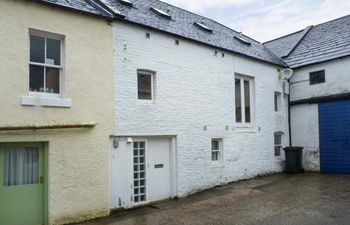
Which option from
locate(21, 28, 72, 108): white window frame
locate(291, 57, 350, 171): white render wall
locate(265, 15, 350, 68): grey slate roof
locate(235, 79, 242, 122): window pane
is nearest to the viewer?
locate(21, 28, 72, 108): white window frame

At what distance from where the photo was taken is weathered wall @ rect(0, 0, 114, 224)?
8.46m

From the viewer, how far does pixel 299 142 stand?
1744cm

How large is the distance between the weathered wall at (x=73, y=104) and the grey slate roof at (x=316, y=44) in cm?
1129

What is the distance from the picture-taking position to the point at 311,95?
1700 cm

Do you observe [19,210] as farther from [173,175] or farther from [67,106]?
[173,175]

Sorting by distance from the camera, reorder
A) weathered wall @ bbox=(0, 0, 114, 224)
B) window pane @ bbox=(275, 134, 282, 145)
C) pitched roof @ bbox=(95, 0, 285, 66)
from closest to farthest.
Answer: weathered wall @ bbox=(0, 0, 114, 224) → pitched roof @ bbox=(95, 0, 285, 66) → window pane @ bbox=(275, 134, 282, 145)

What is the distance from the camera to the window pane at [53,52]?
9.28 m

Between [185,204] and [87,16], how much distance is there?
259 inches

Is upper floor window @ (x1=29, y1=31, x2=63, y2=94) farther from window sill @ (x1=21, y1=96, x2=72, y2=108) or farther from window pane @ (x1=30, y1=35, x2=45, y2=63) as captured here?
window sill @ (x1=21, y1=96, x2=72, y2=108)

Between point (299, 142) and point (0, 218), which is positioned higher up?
point (299, 142)

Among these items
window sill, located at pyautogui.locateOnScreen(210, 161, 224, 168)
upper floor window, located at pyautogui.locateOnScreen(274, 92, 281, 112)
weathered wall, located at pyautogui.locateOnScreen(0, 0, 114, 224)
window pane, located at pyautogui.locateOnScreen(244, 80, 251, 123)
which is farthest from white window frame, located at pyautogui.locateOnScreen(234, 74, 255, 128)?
weathered wall, located at pyautogui.locateOnScreen(0, 0, 114, 224)

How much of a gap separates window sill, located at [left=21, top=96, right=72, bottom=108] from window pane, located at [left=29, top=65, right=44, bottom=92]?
1.01 ft

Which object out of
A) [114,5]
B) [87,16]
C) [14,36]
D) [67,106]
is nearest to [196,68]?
[114,5]

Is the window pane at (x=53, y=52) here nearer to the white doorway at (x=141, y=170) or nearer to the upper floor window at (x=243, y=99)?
the white doorway at (x=141, y=170)
